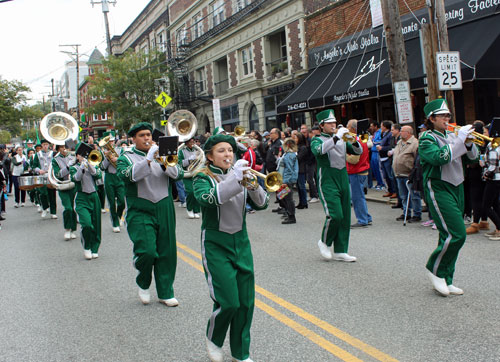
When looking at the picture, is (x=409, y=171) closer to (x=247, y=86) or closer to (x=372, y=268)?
(x=372, y=268)

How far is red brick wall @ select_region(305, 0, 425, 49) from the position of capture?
761 inches

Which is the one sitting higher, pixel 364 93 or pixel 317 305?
pixel 364 93

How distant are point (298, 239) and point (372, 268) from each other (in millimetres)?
2503

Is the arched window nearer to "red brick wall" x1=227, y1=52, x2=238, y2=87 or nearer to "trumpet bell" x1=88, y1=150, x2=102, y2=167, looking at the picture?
"red brick wall" x1=227, y1=52, x2=238, y2=87

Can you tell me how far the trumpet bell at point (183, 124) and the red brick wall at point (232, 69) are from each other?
18.4 meters

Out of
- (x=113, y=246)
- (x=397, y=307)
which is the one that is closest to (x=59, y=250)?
(x=113, y=246)

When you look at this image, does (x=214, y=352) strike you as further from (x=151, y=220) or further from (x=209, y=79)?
(x=209, y=79)

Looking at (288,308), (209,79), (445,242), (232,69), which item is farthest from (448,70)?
(209,79)

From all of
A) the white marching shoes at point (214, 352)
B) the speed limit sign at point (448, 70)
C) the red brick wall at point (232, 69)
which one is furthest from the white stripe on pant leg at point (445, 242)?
the red brick wall at point (232, 69)

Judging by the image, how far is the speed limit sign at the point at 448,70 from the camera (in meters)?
11.1

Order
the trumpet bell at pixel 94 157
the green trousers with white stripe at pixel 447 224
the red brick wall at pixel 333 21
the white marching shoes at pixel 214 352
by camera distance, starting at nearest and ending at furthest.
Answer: the white marching shoes at pixel 214 352 → the green trousers with white stripe at pixel 447 224 → the trumpet bell at pixel 94 157 → the red brick wall at pixel 333 21

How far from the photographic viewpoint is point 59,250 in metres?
9.95

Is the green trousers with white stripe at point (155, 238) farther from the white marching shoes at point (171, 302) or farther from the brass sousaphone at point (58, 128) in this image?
the brass sousaphone at point (58, 128)

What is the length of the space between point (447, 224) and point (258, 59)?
22.4 metres
